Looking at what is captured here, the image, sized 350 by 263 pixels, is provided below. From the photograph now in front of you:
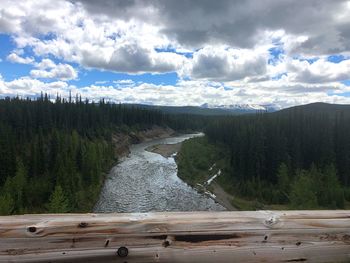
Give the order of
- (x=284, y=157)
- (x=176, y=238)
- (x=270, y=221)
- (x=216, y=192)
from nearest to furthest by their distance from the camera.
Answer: (x=176, y=238)
(x=270, y=221)
(x=216, y=192)
(x=284, y=157)

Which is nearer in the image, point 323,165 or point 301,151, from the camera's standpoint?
point 323,165

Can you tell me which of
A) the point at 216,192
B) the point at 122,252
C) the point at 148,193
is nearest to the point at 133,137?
the point at 216,192

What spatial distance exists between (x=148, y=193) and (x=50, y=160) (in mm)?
21663

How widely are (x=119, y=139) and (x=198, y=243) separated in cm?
12684

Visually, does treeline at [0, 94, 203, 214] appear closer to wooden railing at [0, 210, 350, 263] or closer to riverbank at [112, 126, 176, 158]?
riverbank at [112, 126, 176, 158]

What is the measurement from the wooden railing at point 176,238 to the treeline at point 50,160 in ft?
105

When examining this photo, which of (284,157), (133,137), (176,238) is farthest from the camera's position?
(133,137)

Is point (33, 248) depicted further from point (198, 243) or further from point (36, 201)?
point (36, 201)

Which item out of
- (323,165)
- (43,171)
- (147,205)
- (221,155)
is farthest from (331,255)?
(221,155)

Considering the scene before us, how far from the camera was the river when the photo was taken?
4681 cm

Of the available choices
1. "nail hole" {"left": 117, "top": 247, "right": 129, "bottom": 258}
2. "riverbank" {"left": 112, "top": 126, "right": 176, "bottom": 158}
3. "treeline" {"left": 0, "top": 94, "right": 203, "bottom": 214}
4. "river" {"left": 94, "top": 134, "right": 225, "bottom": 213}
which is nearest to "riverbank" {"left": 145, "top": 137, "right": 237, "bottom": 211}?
"river" {"left": 94, "top": 134, "right": 225, "bottom": 213}

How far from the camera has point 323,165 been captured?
7244 cm

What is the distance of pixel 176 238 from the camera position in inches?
125

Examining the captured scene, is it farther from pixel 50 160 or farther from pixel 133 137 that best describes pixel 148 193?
pixel 133 137
